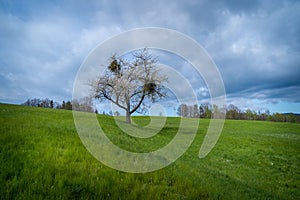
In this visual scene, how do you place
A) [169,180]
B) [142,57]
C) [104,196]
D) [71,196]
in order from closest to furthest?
[71,196], [104,196], [169,180], [142,57]

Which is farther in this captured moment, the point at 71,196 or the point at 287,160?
the point at 287,160

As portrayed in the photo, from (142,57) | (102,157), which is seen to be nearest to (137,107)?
(142,57)

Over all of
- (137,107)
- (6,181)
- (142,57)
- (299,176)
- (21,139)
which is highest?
(142,57)

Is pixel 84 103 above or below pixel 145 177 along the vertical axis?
above

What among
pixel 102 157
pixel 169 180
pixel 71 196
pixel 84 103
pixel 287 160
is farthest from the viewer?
pixel 84 103

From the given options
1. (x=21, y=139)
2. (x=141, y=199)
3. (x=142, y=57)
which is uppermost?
(x=142, y=57)

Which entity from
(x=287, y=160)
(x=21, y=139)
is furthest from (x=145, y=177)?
(x=287, y=160)

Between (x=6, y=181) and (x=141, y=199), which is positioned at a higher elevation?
(x=6, y=181)

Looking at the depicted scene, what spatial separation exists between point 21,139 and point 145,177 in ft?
18.2

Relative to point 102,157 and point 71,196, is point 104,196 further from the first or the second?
point 102,157

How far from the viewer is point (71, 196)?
196 inches

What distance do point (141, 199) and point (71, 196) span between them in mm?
1880

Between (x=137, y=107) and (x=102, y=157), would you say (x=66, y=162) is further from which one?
(x=137, y=107)

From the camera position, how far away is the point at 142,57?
1323 inches
